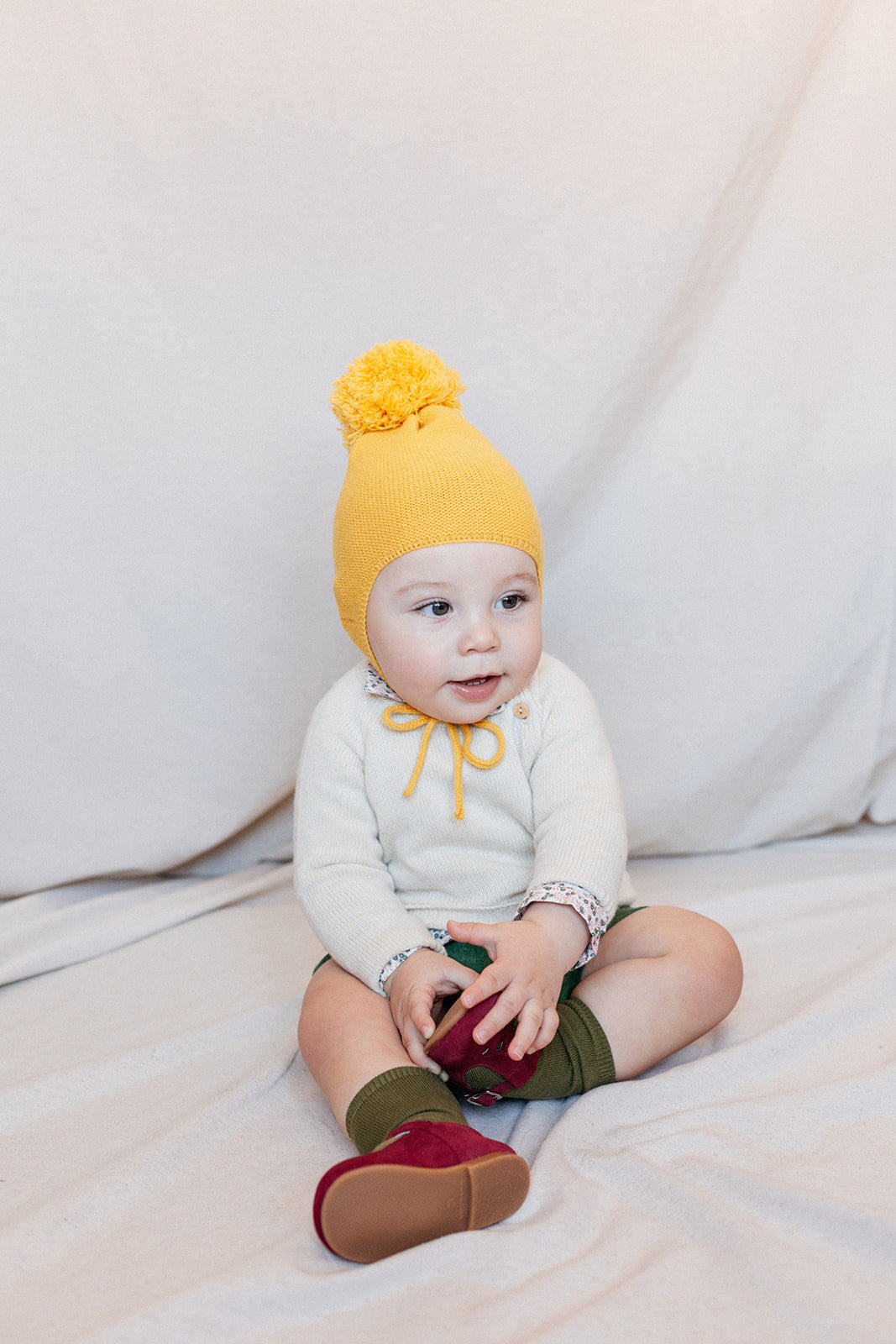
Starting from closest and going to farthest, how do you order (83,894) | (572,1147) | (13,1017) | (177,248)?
1. (572,1147)
2. (13,1017)
3. (177,248)
4. (83,894)

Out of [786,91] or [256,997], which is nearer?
[256,997]

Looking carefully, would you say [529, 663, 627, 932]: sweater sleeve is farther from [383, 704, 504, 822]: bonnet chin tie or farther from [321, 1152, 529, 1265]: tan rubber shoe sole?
[321, 1152, 529, 1265]: tan rubber shoe sole

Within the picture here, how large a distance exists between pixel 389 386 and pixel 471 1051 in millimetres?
604

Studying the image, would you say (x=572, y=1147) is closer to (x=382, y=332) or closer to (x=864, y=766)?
(x=864, y=766)

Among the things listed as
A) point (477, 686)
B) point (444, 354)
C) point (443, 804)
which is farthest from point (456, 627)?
point (444, 354)

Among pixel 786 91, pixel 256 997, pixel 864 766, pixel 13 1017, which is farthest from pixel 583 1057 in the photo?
pixel 786 91

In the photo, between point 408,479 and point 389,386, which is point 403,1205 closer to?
point 408,479

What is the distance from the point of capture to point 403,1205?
71cm

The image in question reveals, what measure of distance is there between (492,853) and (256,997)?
31 cm

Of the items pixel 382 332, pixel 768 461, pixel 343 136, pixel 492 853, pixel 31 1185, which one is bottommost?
pixel 31 1185

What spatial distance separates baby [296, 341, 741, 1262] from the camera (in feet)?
2.88

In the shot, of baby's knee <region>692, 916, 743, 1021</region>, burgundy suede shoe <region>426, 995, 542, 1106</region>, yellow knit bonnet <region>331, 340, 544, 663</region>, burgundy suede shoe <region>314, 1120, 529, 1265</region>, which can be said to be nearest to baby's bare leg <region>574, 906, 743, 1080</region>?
baby's knee <region>692, 916, 743, 1021</region>

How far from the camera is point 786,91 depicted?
1348 mm

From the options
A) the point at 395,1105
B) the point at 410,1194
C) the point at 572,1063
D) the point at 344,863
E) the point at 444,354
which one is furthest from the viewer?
the point at 444,354
